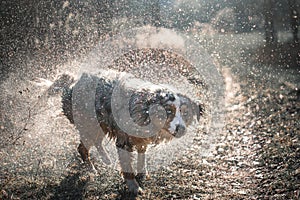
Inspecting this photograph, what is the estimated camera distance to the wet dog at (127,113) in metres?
4.62

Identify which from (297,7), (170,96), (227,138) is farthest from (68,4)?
(170,96)

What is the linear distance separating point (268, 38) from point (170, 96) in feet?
39.0

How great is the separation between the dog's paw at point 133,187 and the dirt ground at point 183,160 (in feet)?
0.29

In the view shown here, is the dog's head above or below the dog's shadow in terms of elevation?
above

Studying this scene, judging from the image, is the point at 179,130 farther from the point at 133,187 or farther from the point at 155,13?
the point at 155,13

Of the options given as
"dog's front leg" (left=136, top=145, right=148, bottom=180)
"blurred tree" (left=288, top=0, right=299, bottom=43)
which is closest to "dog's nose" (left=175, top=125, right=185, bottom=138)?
"dog's front leg" (left=136, top=145, right=148, bottom=180)

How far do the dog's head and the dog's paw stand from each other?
0.85 m

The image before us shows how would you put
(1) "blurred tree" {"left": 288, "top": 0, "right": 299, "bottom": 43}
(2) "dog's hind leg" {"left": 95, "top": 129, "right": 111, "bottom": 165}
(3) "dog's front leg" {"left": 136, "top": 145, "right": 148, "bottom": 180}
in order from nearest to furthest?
(3) "dog's front leg" {"left": 136, "top": 145, "right": 148, "bottom": 180}, (2) "dog's hind leg" {"left": 95, "top": 129, "right": 111, "bottom": 165}, (1) "blurred tree" {"left": 288, "top": 0, "right": 299, "bottom": 43}

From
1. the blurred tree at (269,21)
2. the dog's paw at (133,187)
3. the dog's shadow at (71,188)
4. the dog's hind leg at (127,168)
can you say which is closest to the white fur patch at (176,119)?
the dog's hind leg at (127,168)

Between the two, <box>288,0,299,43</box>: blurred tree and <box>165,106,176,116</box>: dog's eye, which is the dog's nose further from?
<box>288,0,299,43</box>: blurred tree

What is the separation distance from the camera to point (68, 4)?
14727 mm

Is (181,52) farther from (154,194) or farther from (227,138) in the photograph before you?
(154,194)

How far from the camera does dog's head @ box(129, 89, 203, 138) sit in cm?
457

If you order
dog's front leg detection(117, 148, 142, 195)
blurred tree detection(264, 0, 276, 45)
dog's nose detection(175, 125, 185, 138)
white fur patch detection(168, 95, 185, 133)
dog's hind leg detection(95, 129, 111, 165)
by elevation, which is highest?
blurred tree detection(264, 0, 276, 45)
